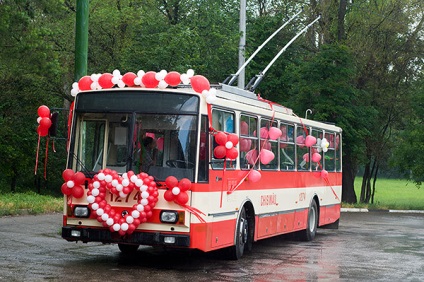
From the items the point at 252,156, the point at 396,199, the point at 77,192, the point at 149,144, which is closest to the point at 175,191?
the point at 149,144

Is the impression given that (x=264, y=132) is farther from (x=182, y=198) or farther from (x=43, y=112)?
(x=43, y=112)

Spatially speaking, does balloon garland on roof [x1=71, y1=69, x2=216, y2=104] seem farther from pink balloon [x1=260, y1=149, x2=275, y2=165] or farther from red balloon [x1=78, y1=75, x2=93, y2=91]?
pink balloon [x1=260, y1=149, x2=275, y2=165]

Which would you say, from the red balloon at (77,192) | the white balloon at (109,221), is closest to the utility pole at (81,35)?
the red balloon at (77,192)

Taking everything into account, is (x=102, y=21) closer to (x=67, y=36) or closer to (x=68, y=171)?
(x=67, y=36)

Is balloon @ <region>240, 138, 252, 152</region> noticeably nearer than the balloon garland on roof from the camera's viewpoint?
No

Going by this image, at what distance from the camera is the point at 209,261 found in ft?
51.2

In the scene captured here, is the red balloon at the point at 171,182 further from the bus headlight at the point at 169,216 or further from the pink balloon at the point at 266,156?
the pink balloon at the point at 266,156

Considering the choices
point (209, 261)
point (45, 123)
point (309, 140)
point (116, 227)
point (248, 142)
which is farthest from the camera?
point (309, 140)

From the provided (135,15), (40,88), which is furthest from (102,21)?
(40,88)

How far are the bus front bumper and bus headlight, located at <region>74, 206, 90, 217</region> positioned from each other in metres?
0.20

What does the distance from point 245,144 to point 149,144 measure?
2768mm

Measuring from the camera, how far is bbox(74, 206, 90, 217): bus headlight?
1405 cm

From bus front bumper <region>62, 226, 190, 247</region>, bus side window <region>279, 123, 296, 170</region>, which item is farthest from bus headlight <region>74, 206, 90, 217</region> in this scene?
bus side window <region>279, 123, 296, 170</region>

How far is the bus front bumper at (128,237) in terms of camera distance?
13547mm
